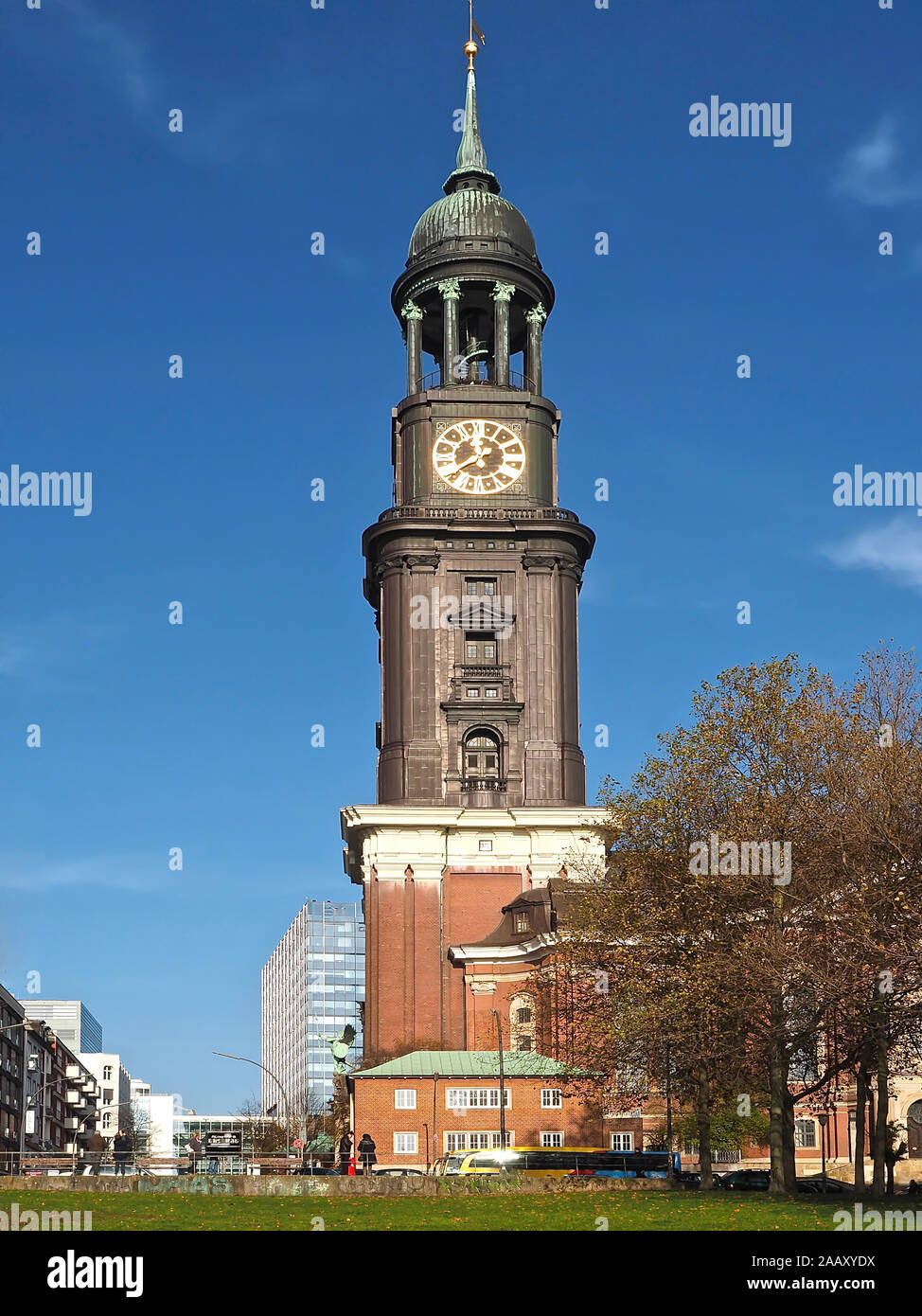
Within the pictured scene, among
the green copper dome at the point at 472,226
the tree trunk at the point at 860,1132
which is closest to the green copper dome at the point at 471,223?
the green copper dome at the point at 472,226

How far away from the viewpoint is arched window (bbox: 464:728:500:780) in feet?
333

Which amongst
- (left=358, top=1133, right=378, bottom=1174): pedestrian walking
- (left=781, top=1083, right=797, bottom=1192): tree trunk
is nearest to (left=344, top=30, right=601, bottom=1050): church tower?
(left=358, top=1133, right=378, bottom=1174): pedestrian walking

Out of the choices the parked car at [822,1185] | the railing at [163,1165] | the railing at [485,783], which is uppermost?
the railing at [485,783]

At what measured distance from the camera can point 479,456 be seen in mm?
108312

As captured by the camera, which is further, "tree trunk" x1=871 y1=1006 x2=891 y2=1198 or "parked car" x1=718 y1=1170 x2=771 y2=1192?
"parked car" x1=718 y1=1170 x2=771 y2=1192

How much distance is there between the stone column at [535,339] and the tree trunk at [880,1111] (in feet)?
230

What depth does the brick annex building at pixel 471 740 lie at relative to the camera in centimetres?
8856

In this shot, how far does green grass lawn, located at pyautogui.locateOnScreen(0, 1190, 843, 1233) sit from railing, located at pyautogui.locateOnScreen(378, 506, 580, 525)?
6283 cm

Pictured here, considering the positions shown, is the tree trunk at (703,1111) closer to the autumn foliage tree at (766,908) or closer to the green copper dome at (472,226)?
the autumn foliage tree at (766,908)

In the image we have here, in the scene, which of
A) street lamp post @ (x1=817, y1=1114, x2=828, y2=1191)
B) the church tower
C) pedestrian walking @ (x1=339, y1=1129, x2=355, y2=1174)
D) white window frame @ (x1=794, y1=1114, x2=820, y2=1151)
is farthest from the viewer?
the church tower

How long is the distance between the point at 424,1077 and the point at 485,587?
3188 cm

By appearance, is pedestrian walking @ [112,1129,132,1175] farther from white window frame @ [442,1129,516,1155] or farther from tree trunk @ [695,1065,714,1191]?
tree trunk @ [695,1065,714,1191]
